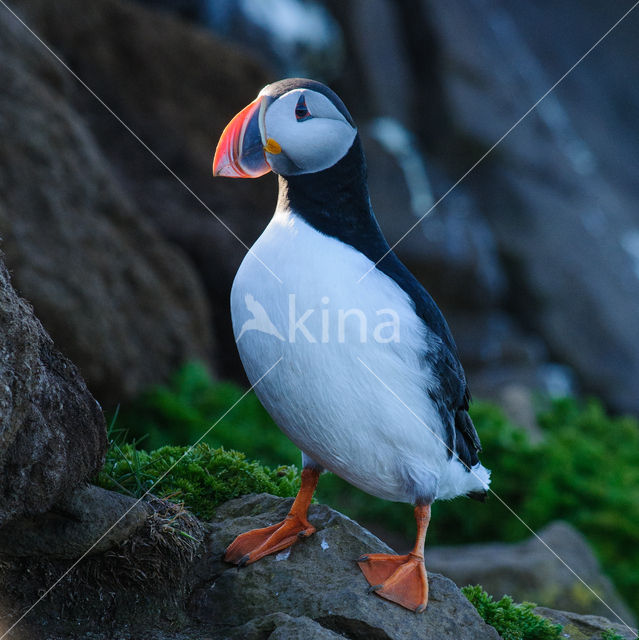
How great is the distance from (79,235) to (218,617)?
4535mm

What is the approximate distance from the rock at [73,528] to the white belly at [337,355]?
74 centimetres

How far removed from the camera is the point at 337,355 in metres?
2.94

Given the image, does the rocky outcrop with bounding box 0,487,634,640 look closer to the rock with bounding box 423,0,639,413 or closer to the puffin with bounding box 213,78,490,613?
the puffin with bounding box 213,78,490,613

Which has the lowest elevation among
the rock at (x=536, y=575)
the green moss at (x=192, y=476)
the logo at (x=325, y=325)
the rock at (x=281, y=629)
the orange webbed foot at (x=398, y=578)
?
the rock at (x=536, y=575)

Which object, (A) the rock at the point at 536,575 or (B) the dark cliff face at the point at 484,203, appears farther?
(B) the dark cliff face at the point at 484,203

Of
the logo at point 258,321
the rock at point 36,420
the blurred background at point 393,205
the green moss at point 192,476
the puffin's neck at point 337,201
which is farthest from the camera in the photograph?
the blurred background at point 393,205

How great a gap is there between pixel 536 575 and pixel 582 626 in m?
1.92

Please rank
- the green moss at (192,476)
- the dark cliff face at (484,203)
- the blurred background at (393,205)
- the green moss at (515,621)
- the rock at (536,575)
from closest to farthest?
the green moss at (192,476)
the green moss at (515,621)
the rock at (536,575)
the blurred background at (393,205)
the dark cliff face at (484,203)

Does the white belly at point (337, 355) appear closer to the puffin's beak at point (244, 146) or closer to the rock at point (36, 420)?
the puffin's beak at point (244, 146)

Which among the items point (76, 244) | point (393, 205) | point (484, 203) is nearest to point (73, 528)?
point (76, 244)

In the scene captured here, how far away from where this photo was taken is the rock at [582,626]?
3.50 m

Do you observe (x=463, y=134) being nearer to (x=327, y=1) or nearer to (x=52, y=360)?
(x=327, y=1)

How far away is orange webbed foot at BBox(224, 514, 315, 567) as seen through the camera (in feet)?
10.2

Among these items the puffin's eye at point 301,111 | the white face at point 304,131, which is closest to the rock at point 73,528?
the white face at point 304,131
